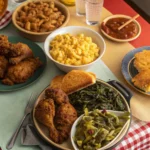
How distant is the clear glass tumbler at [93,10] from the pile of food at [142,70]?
38 centimetres

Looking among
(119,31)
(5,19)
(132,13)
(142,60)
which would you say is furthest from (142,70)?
(5,19)

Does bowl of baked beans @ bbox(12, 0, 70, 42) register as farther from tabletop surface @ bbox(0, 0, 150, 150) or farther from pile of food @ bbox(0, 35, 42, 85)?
pile of food @ bbox(0, 35, 42, 85)

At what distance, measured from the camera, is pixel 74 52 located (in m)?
1.30

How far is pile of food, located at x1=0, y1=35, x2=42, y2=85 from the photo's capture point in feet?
4.14

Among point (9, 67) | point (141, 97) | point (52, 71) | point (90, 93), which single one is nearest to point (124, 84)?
point (141, 97)

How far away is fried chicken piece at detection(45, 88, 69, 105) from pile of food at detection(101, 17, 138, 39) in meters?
0.59

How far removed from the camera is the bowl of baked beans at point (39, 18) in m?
1.51

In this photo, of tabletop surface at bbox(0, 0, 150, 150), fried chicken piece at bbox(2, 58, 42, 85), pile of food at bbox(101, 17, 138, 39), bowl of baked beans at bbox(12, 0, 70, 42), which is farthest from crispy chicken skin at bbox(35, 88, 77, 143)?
A: pile of food at bbox(101, 17, 138, 39)

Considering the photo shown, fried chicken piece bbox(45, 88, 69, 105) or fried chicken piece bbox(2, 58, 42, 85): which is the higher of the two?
fried chicken piece bbox(45, 88, 69, 105)

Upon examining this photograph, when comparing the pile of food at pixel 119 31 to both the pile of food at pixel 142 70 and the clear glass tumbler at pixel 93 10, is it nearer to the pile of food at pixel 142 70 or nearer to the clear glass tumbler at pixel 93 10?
the clear glass tumbler at pixel 93 10

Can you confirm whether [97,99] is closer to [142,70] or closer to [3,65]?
[142,70]

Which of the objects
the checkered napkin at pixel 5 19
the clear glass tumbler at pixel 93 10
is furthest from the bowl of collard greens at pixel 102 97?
the checkered napkin at pixel 5 19

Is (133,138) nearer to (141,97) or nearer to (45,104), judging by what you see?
(141,97)

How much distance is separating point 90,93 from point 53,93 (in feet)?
0.55
